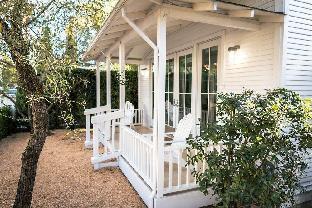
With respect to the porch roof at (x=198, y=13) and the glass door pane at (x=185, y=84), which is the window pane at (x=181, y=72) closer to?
the glass door pane at (x=185, y=84)

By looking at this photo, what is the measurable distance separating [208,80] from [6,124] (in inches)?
335

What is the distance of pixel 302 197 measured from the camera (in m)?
4.48

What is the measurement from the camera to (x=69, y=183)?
206 inches

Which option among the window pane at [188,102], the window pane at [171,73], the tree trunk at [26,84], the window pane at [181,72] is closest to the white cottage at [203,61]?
the window pane at [188,102]

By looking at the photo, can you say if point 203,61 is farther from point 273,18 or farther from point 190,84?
point 273,18

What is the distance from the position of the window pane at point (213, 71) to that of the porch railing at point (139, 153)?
6.21 feet

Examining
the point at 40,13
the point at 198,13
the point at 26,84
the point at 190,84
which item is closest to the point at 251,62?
the point at 198,13

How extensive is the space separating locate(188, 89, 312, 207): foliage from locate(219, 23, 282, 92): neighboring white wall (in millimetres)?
972

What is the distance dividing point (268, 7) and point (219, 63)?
4.99 feet

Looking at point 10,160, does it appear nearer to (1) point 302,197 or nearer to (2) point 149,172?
(2) point 149,172

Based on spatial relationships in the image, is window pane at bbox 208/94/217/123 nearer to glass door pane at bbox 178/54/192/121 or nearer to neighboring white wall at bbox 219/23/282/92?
neighboring white wall at bbox 219/23/282/92

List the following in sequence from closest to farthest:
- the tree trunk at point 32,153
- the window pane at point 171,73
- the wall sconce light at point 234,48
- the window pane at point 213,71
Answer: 1. the tree trunk at point 32,153
2. the wall sconce light at point 234,48
3. the window pane at point 213,71
4. the window pane at point 171,73

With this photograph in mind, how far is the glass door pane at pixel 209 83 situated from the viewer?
580 centimetres

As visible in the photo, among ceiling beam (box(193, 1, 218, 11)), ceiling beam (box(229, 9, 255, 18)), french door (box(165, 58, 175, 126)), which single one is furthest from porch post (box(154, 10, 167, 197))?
french door (box(165, 58, 175, 126))
